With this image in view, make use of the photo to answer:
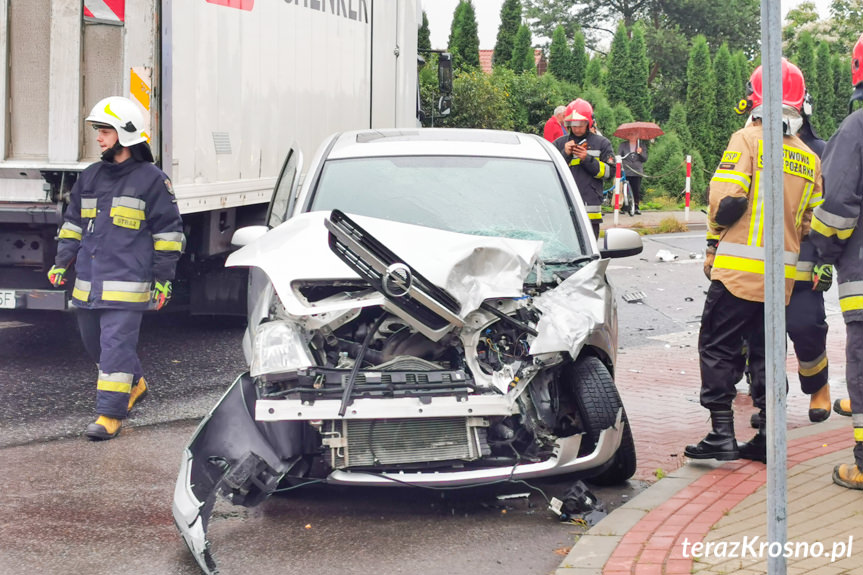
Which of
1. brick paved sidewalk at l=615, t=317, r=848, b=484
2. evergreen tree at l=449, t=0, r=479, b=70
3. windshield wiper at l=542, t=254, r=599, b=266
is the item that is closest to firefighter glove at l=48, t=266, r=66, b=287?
windshield wiper at l=542, t=254, r=599, b=266

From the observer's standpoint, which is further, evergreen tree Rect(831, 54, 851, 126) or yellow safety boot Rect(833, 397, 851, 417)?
evergreen tree Rect(831, 54, 851, 126)

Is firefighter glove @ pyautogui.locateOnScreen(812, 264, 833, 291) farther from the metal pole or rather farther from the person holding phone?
the person holding phone

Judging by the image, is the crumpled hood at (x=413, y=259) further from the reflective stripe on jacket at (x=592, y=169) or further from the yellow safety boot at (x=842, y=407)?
the reflective stripe on jacket at (x=592, y=169)

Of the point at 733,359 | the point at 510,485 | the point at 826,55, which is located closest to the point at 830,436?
the point at 733,359

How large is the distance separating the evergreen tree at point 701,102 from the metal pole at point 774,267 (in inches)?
1112

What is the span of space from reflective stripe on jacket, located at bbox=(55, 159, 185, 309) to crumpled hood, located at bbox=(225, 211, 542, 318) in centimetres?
153

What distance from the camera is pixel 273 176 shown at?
10.4m

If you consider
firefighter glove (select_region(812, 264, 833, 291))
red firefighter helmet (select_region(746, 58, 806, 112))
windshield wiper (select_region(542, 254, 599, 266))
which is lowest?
firefighter glove (select_region(812, 264, 833, 291))

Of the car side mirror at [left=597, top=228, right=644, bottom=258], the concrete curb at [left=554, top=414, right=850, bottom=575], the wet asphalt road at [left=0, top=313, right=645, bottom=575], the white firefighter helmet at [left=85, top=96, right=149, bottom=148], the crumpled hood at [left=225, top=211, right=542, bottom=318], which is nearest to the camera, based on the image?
the concrete curb at [left=554, top=414, right=850, bottom=575]

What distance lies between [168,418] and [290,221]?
200 cm

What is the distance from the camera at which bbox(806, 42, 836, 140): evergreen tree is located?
3978 cm

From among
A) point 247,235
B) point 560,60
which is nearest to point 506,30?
point 560,60

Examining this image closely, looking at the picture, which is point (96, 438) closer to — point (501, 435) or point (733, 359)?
point (501, 435)

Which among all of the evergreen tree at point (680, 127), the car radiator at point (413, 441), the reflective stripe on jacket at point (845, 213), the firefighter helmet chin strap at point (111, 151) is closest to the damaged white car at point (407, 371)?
the car radiator at point (413, 441)
